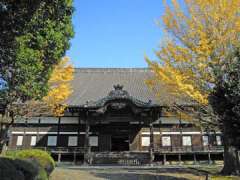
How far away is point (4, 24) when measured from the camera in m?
6.71

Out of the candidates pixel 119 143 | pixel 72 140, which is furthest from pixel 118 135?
pixel 72 140

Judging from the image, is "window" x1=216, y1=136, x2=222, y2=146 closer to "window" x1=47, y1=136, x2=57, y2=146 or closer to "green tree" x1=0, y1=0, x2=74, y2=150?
"window" x1=47, y1=136, x2=57, y2=146

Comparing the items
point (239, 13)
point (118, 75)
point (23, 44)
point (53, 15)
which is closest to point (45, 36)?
A: point (23, 44)

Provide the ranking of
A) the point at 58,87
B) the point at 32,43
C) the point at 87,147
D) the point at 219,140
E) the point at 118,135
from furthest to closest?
1. the point at 118,135
2. the point at 219,140
3. the point at 87,147
4. the point at 58,87
5. the point at 32,43

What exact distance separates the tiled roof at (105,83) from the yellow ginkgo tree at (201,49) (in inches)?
417

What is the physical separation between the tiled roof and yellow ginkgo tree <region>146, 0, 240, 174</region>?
10.6 metres

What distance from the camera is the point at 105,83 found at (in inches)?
1147

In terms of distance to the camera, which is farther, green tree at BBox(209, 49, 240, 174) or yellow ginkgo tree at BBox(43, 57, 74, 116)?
yellow ginkgo tree at BBox(43, 57, 74, 116)

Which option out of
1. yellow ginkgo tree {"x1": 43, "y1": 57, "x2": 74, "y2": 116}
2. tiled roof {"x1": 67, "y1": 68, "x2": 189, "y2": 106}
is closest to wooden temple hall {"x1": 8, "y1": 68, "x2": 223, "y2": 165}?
tiled roof {"x1": 67, "y1": 68, "x2": 189, "y2": 106}

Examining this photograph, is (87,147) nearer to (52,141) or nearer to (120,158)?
(120,158)

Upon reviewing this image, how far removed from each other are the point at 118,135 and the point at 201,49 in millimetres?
13891

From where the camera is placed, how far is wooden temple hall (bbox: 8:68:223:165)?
2133 cm

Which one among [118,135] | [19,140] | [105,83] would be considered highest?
[105,83]

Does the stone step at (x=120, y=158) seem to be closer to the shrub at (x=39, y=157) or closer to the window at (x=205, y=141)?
the window at (x=205, y=141)
